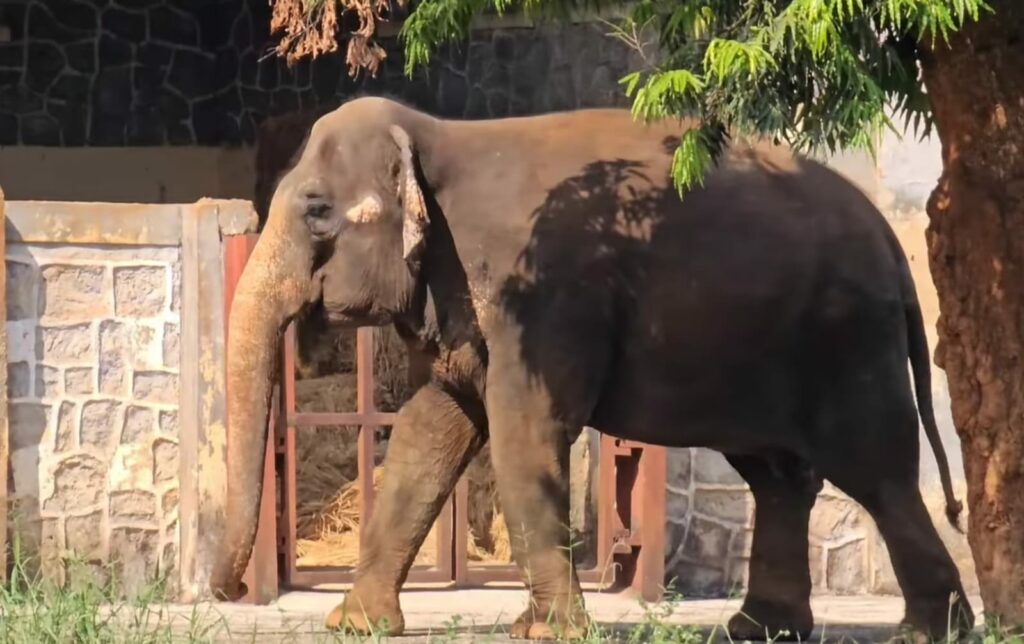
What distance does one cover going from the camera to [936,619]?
755cm

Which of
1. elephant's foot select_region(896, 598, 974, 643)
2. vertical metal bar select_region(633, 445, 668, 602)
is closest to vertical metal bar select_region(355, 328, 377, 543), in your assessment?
vertical metal bar select_region(633, 445, 668, 602)

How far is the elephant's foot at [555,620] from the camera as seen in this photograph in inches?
294

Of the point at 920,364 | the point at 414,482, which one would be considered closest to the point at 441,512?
the point at 414,482

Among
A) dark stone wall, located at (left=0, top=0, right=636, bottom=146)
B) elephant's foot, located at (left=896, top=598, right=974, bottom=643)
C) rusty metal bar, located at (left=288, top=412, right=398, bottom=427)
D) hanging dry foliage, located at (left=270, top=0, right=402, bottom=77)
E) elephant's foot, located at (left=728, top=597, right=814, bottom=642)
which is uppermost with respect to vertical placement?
dark stone wall, located at (left=0, top=0, right=636, bottom=146)

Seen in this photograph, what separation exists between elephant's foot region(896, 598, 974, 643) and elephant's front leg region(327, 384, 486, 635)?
1.82 m

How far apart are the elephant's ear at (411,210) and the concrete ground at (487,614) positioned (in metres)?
1.42

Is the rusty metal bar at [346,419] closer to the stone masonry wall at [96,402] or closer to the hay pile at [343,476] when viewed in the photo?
the stone masonry wall at [96,402]

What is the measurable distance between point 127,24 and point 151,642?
9075mm

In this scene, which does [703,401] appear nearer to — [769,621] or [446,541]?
[769,621]

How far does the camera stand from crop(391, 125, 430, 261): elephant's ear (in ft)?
24.7

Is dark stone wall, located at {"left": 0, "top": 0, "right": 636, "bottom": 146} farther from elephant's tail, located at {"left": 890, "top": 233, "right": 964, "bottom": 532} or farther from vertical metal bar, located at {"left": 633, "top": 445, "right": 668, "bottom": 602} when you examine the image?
elephant's tail, located at {"left": 890, "top": 233, "right": 964, "bottom": 532}

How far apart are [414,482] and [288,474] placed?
207 cm

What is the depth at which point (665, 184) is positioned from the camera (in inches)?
304

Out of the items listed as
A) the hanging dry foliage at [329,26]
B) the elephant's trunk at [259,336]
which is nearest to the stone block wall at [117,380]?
A: the hanging dry foliage at [329,26]
